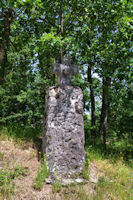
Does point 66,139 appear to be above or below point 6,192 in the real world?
above

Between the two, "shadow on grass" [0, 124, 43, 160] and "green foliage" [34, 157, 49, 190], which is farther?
"shadow on grass" [0, 124, 43, 160]

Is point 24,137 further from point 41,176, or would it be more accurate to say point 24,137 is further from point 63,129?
point 41,176

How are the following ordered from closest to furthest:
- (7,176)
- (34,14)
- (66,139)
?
(7,176) < (66,139) < (34,14)

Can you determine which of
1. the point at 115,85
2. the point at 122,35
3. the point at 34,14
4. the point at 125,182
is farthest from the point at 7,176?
the point at 122,35

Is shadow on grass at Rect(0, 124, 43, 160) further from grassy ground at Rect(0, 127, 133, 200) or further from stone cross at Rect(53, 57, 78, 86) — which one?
stone cross at Rect(53, 57, 78, 86)

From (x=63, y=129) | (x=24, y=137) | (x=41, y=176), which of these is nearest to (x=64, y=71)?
(x=63, y=129)

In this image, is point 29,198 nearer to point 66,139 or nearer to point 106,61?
point 66,139

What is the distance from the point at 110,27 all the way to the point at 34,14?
8.40ft

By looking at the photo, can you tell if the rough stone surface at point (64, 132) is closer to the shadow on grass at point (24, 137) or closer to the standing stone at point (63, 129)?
the standing stone at point (63, 129)

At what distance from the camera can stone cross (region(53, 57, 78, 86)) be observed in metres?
4.16

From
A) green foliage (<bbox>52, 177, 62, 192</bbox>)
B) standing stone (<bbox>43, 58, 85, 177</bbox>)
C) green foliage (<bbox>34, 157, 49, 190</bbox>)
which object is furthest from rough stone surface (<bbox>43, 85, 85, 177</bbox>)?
green foliage (<bbox>52, 177, 62, 192</bbox>)

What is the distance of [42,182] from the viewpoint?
323 centimetres

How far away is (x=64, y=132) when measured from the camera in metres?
3.81

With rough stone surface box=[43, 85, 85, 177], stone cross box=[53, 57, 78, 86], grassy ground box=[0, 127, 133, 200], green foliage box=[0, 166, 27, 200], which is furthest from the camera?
stone cross box=[53, 57, 78, 86]
